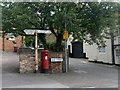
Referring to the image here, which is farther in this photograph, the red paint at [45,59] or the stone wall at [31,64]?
the red paint at [45,59]

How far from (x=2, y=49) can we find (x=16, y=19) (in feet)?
54.7

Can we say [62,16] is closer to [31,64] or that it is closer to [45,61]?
[45,61]

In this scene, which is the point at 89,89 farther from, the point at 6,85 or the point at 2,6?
the point at 2,6

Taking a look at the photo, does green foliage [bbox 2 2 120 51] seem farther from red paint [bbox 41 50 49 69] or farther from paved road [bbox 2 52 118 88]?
paved road [bbox 2 52 118 88]

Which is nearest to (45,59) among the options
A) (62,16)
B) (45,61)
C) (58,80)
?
(45,61)

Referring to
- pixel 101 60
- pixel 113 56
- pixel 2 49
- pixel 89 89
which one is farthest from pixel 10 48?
pixel 89 89

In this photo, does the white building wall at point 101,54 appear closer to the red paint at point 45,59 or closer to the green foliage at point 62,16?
the green foliage at point 62,16

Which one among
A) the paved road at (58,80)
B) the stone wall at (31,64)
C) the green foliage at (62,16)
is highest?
the green foliage at (62,16)

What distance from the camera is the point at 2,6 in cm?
1048

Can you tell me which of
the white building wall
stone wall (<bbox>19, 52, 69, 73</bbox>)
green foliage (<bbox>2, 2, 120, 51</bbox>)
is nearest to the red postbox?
stone wall (<bbox>19, 52, 69, 73</bbox>)

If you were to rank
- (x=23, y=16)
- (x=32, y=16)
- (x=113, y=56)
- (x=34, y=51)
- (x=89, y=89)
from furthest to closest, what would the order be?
(x=113, y=56)
(x=34, y=51)
(x=32, y=16)
(x=23, y=16)
(x=89, y=89)

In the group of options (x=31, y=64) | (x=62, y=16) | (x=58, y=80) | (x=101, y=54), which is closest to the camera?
(x=58, y=80)

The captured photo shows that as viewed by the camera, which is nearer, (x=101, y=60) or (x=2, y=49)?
(x=101, y=60)

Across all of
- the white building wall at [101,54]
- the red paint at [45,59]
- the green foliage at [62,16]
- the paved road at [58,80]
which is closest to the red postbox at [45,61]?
the red paint at [45,59]
